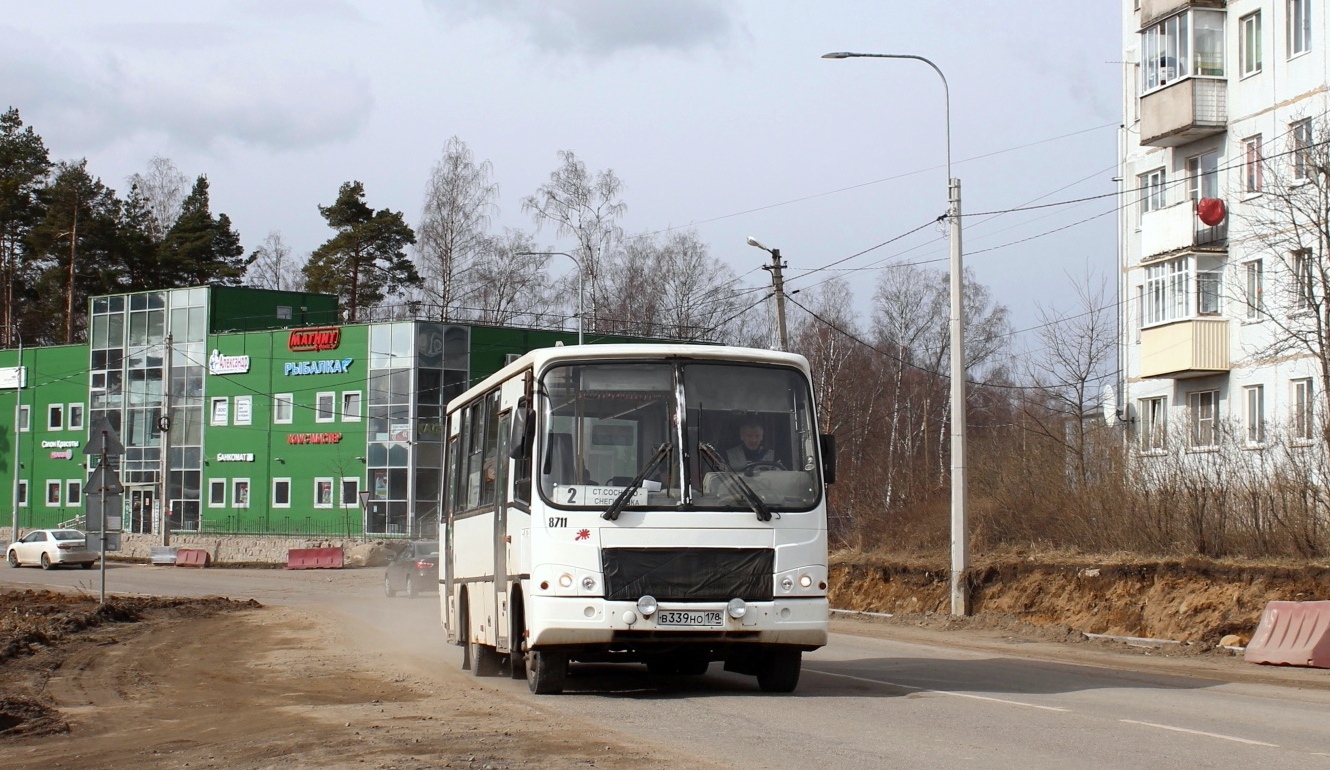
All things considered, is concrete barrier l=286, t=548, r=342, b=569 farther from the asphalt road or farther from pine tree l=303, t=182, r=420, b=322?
the asphalt road

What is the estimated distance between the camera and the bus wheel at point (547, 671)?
13266mm

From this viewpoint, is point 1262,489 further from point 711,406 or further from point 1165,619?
point 711,406

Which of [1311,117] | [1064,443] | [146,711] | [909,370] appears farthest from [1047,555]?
[909,370]

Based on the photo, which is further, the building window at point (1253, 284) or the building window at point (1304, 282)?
the building window at point (1253, 284)

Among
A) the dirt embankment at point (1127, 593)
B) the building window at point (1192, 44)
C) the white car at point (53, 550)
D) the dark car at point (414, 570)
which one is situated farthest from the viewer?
the white car at point (53, 550)

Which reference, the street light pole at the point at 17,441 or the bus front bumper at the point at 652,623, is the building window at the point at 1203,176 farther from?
the street light pole at the point at 17,441

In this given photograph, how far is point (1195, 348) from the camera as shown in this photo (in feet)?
120

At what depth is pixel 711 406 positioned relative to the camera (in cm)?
1313

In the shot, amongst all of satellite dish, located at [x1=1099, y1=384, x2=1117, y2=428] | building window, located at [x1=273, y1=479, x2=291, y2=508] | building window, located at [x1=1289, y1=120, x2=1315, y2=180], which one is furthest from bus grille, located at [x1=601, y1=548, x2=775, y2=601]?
building window, located at [x1=273, y1=479, x2=291, y2=508]

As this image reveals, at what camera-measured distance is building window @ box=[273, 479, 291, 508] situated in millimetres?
66750

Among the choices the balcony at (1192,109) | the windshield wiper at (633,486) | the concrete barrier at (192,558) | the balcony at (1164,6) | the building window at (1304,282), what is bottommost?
the concrete barrier at (192,558)

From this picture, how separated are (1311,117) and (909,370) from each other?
46509mm

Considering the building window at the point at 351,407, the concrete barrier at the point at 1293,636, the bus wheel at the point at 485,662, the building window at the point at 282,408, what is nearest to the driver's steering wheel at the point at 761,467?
the bus wheel at the point at 485,662

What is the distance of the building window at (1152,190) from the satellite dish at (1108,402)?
5515mm
